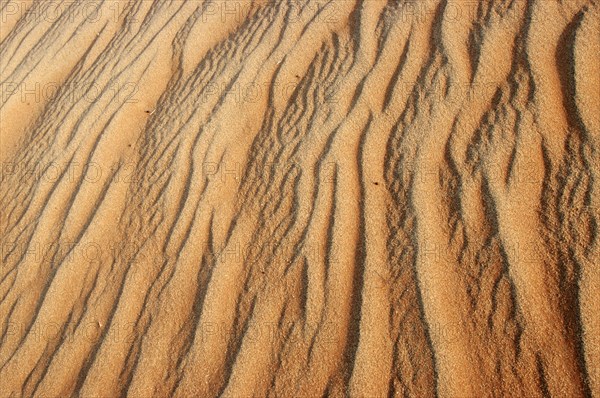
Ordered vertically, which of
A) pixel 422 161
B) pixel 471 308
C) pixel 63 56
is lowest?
pixel 471 308

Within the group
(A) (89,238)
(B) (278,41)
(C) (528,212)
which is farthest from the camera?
(B) (278,41)

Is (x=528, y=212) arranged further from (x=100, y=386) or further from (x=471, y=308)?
(x=100, y=386)

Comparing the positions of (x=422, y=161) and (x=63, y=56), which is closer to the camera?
(x=422, y=161)

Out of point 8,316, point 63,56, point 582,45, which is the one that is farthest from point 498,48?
point 63,56

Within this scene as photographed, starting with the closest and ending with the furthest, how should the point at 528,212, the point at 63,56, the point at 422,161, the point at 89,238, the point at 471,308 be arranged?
the point at 471,308
the point at 528,212
the point at 422,161
the point at 89,238
the point at 63,56

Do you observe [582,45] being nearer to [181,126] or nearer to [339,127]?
[339,127]

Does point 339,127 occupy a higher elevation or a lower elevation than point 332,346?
higher

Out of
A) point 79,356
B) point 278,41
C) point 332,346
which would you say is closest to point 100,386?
point 79,356
